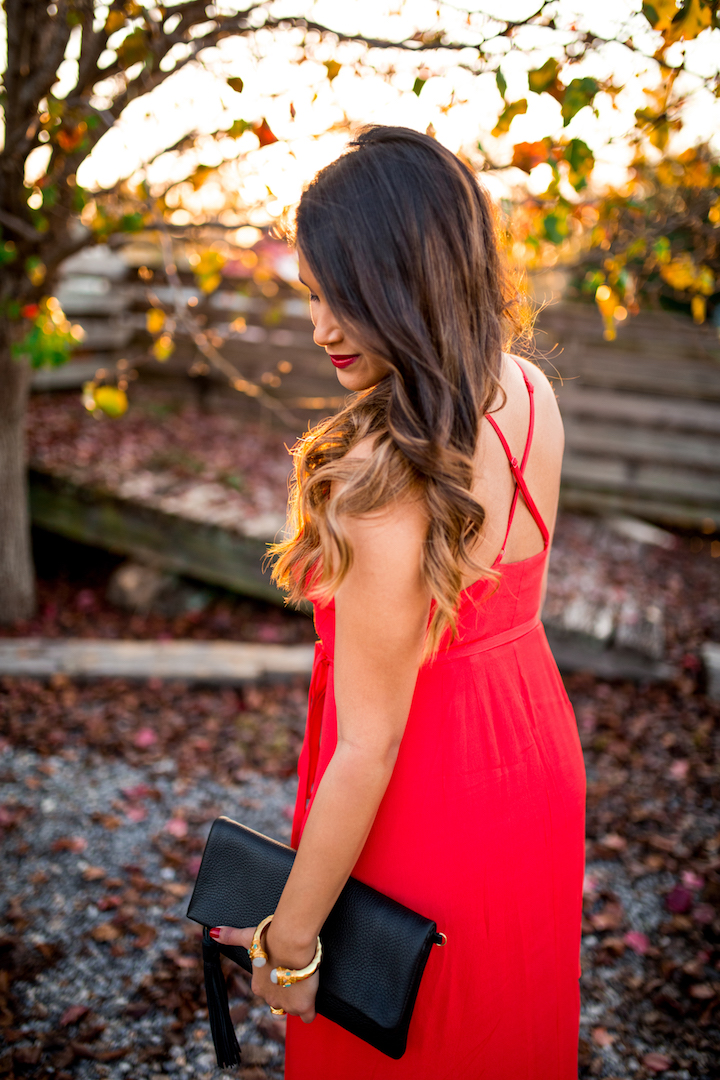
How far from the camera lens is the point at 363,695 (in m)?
1.08

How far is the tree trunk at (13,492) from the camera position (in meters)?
4.47

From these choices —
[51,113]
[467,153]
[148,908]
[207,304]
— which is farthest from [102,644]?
[207,304]

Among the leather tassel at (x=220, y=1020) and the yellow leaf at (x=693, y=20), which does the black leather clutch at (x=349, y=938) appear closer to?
the leather tassel at (x=220, y=1020)

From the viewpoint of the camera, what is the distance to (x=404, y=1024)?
1.19m

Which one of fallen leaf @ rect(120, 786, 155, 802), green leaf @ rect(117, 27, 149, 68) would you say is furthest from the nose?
fallen leaf @ rect(120, 786, 155, 802)

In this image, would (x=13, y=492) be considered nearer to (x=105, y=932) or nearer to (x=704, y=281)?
(x=105, y=932)

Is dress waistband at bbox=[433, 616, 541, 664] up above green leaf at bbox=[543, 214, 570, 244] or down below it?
below

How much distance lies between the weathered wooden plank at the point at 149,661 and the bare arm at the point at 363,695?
330cm

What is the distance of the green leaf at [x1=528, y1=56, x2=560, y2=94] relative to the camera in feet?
7.76

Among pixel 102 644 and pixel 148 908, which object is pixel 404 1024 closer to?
pixel 148 908

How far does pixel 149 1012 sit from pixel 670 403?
7.57m

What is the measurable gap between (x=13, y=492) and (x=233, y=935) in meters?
4.20

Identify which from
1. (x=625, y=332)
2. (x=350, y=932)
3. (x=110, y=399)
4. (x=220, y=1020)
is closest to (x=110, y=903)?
(x=220, y=1020)

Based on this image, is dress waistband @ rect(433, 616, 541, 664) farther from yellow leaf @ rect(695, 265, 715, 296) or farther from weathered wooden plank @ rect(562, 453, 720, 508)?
weathered wooden plank @ rect(562, 453, 720, 508)
